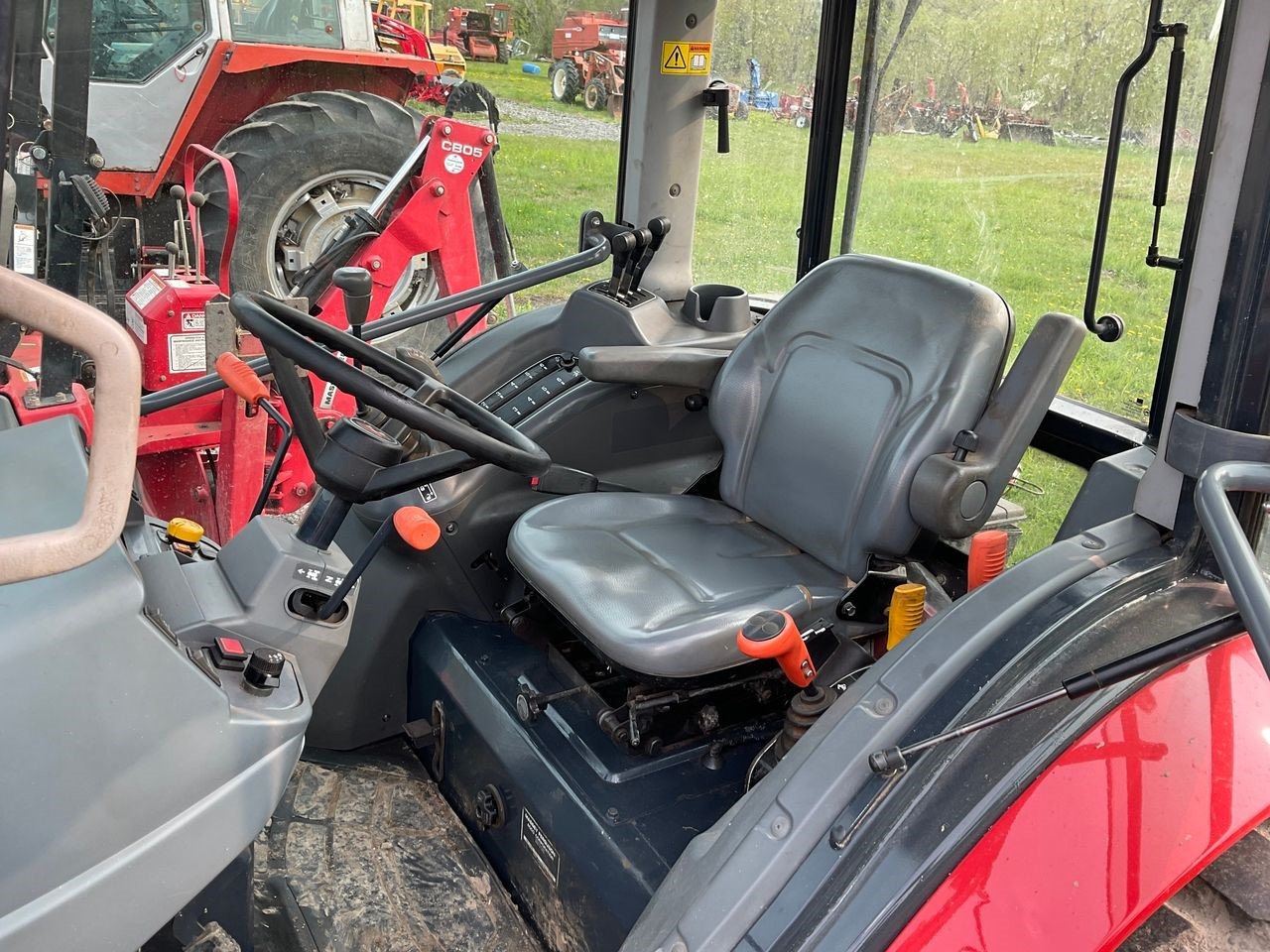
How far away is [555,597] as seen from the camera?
Result: 180cm

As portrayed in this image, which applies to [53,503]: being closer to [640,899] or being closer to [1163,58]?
[640,899]

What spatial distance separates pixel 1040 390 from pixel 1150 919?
34.2 inches

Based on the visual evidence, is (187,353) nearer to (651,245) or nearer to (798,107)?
(651,245)

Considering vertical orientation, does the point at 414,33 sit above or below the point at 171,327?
above

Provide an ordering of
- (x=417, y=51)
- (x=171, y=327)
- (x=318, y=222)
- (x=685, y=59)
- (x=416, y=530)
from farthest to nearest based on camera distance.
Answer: (x=417, y=51) → (x=318, y=222) → (x=171, y=327) → (x=685, y=59) → (x=416, y=530)

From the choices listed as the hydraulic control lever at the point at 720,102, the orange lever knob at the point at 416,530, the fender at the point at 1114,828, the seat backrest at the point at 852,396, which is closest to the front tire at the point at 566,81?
the hydraulic control lever at the point at 720,102

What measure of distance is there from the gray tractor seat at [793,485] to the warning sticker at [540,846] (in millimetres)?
279

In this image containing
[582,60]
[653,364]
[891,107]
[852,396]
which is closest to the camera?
[852,396]

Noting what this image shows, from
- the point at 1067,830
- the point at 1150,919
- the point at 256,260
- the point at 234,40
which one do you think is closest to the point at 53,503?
the point at 1067,830

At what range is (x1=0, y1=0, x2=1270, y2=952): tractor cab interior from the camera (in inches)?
44.3

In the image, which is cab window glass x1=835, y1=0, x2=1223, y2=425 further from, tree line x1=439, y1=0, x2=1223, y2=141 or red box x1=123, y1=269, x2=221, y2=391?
red box x1=123, y1=269, x2=221, y2=391

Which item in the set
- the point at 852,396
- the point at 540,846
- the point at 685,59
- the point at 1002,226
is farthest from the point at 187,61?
the point at 540,846

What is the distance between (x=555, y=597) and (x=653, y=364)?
0.63 meters

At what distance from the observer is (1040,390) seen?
1.73 metres
